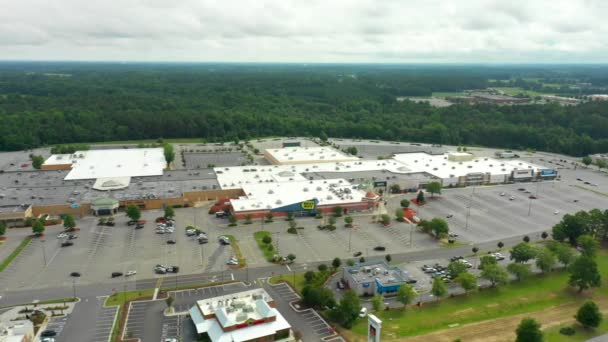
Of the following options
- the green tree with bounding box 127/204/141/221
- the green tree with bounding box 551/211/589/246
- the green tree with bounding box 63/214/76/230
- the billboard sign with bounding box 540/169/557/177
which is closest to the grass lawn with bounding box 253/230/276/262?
the green tree with bounding box 127/204/141/221

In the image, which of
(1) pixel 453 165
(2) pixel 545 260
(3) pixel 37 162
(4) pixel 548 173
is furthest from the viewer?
(1) pixel 453 165

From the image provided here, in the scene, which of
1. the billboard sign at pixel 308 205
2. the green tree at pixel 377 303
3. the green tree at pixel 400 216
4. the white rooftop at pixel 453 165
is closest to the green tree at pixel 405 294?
the green tree at pixel 377 303

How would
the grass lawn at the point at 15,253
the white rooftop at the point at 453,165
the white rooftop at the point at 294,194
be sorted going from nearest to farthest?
1. the grass lawn at the point at 15,253
2. the white rooftop at the point at 294,194
3. the white rooftop at the point at 453,165

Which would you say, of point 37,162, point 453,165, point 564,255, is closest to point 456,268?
point 564,255

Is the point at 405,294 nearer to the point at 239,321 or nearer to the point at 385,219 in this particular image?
the point at 239,321

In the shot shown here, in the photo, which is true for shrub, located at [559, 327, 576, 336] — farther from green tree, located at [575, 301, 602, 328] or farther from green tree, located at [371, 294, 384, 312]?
green tree, located at [371, 294, 384, 312]

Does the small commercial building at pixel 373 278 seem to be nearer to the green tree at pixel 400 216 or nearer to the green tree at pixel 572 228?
the green tree at pixel 400 216
